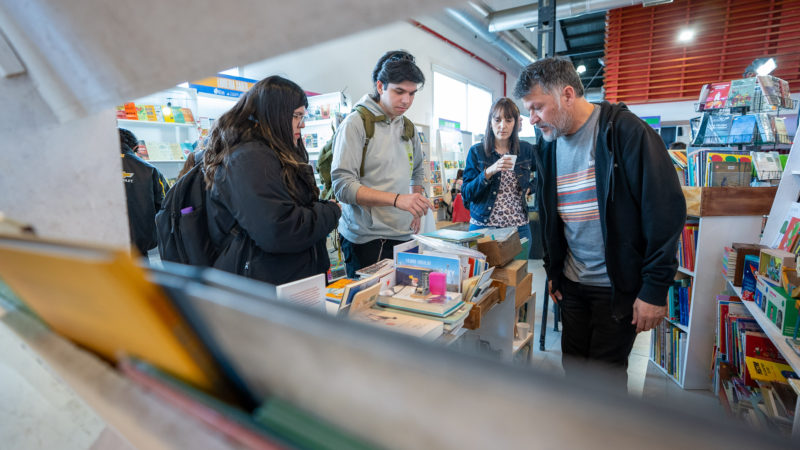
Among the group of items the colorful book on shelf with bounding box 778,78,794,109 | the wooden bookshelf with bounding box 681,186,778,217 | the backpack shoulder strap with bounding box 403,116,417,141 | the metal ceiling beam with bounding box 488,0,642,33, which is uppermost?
the metal ceiling beam with bounding box 488,0,642,33

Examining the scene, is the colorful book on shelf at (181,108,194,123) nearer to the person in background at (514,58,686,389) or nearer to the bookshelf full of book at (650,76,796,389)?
the person in background at (514,58,686,389)

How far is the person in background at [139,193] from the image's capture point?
2908 millimetres

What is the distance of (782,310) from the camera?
1539 mm

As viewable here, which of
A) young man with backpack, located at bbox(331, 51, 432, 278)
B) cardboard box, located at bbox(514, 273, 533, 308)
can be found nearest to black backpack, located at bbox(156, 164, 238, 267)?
young man with backpack, located at bbox(331, 51, 432, 278)

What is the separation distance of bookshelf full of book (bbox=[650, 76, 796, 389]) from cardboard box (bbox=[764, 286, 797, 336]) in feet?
3.20

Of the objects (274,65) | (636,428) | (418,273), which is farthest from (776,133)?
(274,65)

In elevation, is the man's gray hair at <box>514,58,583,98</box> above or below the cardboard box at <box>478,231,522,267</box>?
above

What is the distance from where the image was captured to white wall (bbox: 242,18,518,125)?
5836mm

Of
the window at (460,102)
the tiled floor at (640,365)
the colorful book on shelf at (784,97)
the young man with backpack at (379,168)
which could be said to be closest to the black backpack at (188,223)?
the young man with backpack at (379,168)

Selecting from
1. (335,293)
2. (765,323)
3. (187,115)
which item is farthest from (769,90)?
(187,115)

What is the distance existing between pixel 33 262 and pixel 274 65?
5921 millimetres

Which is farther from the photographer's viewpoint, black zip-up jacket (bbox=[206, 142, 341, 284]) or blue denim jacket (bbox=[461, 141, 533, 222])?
blue denim jacket (bbox=[461, 141, 533, 222])

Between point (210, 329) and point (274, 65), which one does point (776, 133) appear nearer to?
point (210, 329)

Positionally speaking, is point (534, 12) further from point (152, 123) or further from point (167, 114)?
point (152, 123)
